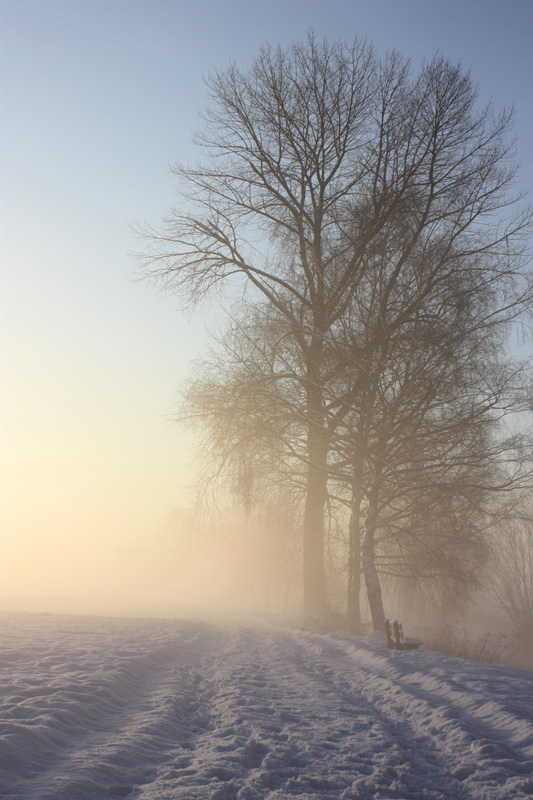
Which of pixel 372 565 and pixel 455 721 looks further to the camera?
pixel 372 565

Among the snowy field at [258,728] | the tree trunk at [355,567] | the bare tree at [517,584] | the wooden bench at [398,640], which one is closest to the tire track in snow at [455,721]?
the snowy field at [258,728]

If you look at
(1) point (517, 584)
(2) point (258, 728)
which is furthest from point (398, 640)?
(1) point (517, 584)

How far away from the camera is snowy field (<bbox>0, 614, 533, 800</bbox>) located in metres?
2.98

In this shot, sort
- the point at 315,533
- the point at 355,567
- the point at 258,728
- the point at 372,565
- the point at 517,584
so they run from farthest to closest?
1. the point at 517,584
2. the point at 315,533
3. the point at 355,567
4. the point at 372,565
5. the point at 258,728

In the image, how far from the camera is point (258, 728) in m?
4.10

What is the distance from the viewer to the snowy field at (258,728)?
2977 millimetres

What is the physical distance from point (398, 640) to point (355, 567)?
557cm

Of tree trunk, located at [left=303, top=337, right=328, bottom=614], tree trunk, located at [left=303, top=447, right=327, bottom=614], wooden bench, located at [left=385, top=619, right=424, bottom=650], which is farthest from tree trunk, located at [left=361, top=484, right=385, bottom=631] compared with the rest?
tree trunk, located at [left=303, top=447, right=327, bottom=614]

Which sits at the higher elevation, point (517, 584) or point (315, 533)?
point (315, 533)

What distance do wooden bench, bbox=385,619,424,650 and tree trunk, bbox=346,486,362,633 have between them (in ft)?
15.5

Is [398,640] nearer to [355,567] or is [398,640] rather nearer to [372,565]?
[372,565]

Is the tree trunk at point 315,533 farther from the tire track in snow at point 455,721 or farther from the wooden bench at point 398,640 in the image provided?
the tire track in snow at point 455,721

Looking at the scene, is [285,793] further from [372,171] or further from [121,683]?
[372,171]

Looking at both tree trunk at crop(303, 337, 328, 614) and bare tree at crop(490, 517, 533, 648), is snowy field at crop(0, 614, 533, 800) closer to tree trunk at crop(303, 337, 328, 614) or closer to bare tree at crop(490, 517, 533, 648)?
tree trunk at crop(303, 337, 328, 614)
